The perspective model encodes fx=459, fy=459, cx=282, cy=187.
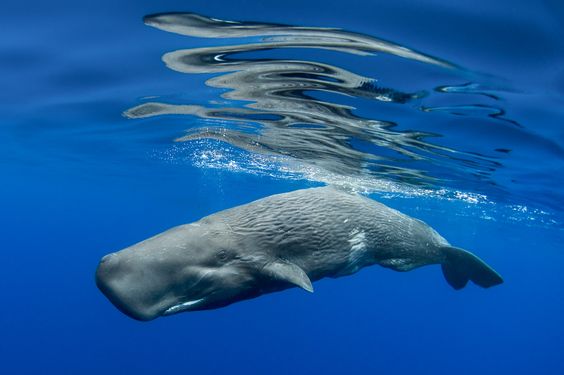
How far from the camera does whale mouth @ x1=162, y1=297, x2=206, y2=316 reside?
4.63 meters

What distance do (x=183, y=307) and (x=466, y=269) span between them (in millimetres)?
6117

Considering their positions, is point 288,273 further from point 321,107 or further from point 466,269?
point 321,107

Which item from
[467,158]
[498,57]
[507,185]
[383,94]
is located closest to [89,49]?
[383,94]

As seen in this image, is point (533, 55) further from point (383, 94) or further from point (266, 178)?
point (266, 178)

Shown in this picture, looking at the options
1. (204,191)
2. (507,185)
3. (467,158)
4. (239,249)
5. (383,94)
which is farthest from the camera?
(204,191)

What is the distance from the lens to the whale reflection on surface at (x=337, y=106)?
8078 millimetres

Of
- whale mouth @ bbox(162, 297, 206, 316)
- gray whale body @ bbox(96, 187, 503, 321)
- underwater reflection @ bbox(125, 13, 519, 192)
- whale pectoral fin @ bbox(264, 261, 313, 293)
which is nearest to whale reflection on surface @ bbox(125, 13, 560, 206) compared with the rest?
underwater reflection @ bbox(125, 13, 519, 192)

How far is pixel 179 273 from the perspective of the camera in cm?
464

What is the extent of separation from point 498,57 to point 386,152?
316 inches

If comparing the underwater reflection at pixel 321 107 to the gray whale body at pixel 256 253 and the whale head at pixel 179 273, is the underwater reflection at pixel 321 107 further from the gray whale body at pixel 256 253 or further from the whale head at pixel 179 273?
the whale head at pixel 179 273

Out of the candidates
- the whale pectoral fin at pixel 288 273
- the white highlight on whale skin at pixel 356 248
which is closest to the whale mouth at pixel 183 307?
the whale pectoral fin at pixel 288 273

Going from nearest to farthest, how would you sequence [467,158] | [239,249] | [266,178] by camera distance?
[239,249], [467,158], [266,178]

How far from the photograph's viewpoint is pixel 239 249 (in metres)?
5.37

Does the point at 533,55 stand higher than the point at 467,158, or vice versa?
the point at 533,55
